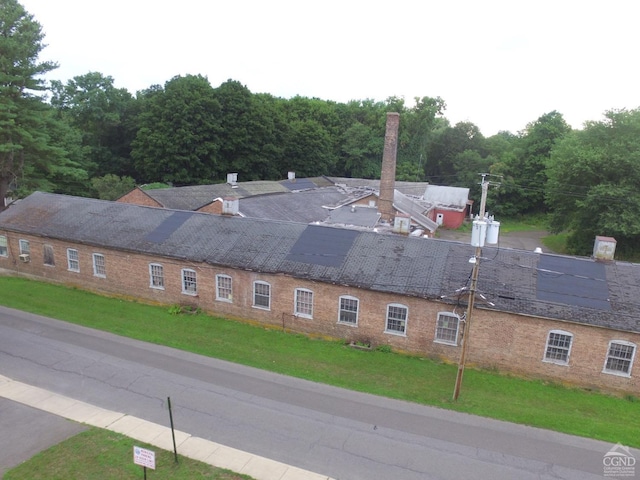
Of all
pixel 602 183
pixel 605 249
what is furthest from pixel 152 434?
pixel 602 183

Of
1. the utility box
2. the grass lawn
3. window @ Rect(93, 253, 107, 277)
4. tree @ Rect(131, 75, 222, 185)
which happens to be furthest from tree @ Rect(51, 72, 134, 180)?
the utility box

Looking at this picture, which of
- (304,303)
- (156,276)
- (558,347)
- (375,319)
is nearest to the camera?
(558,347)

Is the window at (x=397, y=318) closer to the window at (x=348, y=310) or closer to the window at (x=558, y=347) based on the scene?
the window at (x=348, y=310)

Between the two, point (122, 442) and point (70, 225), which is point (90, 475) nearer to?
point (122, 442)

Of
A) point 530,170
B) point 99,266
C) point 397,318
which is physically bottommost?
point 99,266

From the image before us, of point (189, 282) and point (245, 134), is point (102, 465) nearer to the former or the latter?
point (189, 282)

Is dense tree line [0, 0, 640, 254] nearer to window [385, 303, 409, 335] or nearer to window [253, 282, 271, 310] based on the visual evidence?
window [385, 303, 409, 335]

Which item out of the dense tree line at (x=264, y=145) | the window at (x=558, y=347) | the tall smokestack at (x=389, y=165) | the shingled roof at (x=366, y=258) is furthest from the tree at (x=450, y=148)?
the window at (x=558, y=347)
